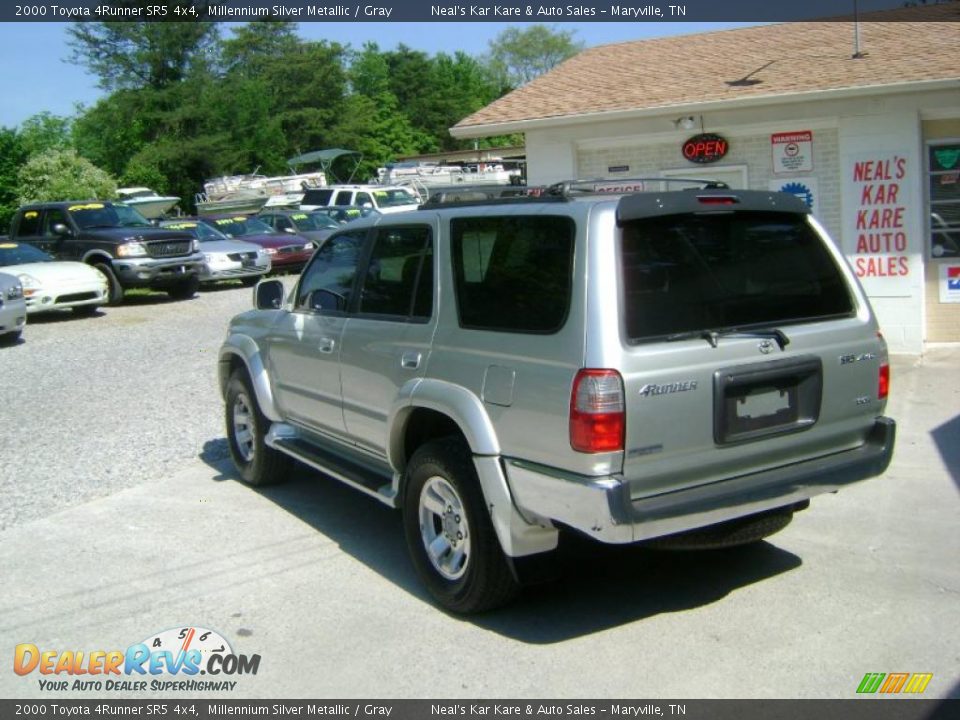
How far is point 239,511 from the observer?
700 centimetres

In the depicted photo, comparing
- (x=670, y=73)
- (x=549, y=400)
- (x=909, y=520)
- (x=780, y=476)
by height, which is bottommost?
(x=909, y=520)

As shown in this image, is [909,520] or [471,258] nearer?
[471,258]

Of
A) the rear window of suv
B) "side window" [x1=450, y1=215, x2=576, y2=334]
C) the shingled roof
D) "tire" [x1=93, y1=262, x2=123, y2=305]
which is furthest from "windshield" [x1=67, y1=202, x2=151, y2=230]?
the rear window of suv

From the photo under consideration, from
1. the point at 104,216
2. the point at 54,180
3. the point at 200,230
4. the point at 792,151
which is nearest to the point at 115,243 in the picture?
the point at 104,216

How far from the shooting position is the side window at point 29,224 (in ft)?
64.1

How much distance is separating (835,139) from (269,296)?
6.92 metres

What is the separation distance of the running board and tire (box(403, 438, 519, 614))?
28cm

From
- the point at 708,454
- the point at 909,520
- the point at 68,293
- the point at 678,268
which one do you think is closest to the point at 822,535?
the point at 909,520

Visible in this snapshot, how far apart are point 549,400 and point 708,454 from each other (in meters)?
0.75

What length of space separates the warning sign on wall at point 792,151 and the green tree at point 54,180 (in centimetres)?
2909

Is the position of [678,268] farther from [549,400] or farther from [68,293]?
[68,293]

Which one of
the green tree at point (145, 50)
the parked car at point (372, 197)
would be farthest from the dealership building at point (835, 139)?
the green tree at point (145, 50)

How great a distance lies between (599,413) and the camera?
4.20 meters

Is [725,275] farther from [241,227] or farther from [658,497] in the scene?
[241,227]
